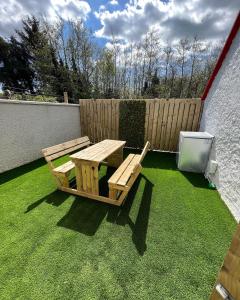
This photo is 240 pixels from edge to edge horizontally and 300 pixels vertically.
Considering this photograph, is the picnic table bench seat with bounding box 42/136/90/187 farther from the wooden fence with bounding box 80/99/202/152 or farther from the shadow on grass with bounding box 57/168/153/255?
the wooden fence with bounding box 80/99/202/152

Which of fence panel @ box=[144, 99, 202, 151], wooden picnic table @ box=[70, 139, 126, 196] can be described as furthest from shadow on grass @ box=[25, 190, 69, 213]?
fence panel @ box=[144, 99, 202, 151]

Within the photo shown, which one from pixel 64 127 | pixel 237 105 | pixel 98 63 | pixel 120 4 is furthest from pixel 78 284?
pixel 98 63

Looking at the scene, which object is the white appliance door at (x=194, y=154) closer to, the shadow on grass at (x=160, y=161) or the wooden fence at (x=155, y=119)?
the shadow on grass at (x=160, y=161)

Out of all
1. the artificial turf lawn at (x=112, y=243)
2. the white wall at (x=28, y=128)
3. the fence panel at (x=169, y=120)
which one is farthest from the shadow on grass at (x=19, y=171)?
the fence panel at (x=169, y=120)

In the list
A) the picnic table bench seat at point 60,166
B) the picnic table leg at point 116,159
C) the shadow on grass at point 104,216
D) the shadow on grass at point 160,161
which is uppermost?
the picnic table bench seat at point 60,166

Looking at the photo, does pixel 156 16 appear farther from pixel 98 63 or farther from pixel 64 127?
pixel 64 127

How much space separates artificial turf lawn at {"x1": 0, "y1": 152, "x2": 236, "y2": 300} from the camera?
1627 millimetres

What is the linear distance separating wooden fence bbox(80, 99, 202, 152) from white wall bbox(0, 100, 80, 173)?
3.21 feet

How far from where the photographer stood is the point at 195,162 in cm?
424

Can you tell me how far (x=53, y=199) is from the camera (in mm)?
3039

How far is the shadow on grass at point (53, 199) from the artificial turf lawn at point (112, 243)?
19 millimetres

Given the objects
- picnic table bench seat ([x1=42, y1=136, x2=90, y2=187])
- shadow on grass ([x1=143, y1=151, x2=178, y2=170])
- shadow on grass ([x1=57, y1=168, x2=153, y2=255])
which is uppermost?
picnic table bench seat ([x1=42, y1=136, x2=90, y2=187])

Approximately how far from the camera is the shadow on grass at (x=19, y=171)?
3797 mm

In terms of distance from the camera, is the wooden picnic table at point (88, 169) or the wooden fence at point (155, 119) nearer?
the wooden picnic table at point (88, 169)
